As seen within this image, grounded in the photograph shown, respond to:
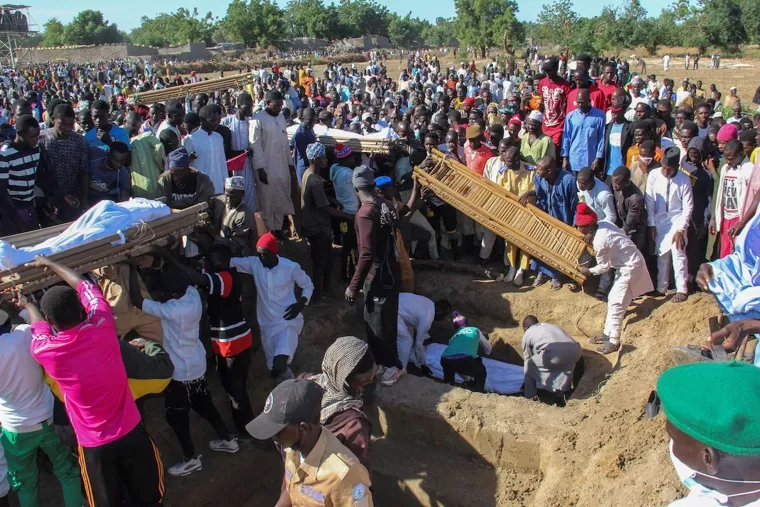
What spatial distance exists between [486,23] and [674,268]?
41706mm

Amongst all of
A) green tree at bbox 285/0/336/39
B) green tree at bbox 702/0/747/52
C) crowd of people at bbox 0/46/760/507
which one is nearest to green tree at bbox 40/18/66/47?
green tree at bbox 285/0/336/39

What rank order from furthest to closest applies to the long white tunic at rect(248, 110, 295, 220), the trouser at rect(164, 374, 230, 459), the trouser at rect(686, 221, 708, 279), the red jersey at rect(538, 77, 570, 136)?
the red jersey at rect(538, 77, 570, 136)
the long white tunic at rect(248, 110, 295, 220)
the trouser at rect(686, 221, 708, 279)
the trouser at rect(164, 374, 230, 459)

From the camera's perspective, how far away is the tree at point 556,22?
40.0 m

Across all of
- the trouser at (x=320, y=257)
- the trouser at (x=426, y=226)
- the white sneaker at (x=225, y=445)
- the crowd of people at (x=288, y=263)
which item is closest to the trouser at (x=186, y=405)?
the crowd of people at (x=288, y=263)

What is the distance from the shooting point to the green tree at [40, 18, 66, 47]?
287ft

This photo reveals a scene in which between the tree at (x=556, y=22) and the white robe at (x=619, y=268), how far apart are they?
117ft

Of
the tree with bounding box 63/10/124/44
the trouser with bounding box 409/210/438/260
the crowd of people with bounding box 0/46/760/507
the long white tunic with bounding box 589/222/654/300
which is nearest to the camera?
the crowd of people with bounding box 0/46/760/507

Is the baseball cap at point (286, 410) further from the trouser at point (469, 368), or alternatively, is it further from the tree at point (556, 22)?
the tree at point (556, 22)

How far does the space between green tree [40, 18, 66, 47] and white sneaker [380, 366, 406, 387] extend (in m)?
96.4

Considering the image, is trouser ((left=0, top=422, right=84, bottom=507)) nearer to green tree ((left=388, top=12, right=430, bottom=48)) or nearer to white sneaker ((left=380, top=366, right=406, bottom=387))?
white sneaker ((left=380, top=366, right=406, bottom=387))

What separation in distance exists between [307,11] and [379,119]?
2275 inches

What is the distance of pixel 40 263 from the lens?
4148mm

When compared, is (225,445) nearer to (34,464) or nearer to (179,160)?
→ (34,464)

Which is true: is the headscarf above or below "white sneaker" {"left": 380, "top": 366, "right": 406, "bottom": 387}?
above
